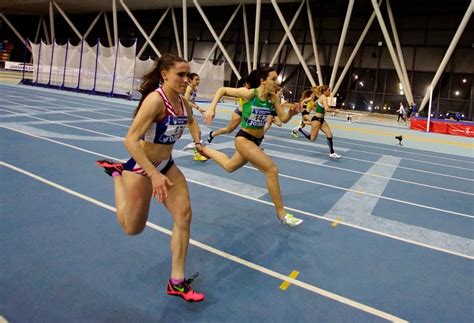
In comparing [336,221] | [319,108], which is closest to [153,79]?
[336,221]

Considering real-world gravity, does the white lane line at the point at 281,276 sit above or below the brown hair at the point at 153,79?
below

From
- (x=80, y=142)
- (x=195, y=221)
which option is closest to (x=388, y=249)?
(x=195, y=221)

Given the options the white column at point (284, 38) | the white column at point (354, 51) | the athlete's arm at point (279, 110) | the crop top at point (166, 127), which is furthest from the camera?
the white column at point (284, 38)

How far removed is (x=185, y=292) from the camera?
3080 millimetres

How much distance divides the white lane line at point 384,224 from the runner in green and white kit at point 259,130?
1.17 metres

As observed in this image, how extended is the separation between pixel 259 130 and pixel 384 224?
2392mm

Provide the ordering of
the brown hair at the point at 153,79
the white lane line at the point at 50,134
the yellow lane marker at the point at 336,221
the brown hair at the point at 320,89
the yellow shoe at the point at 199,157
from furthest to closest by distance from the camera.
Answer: the brown hair at the point at 320,89, the white lane line at the point at 50,134, the yellow shoe at the point at 199,157, the yellow lane marker at the point at 336,221, the brown hair at the point at 153,79

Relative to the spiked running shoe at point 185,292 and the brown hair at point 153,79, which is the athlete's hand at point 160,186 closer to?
the brown hair at point 153,79

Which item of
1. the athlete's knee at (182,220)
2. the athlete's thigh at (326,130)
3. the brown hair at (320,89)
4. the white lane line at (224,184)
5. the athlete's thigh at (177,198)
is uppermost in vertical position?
the brown hair at (320,89)

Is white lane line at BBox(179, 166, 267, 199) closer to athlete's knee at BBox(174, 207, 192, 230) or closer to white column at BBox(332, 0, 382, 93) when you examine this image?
athlete's knee at BBox(174, 207, 192, 230)

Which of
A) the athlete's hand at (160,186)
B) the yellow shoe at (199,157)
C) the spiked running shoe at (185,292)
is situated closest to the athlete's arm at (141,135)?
the athlete's hand at (160,186)

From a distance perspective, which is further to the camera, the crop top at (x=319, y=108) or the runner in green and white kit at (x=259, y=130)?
the crop top at (x=319, y=108)

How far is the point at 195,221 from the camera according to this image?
4.96 metres

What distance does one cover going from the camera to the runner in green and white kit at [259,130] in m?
4.96
